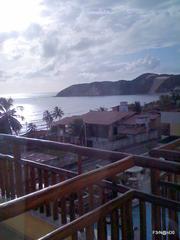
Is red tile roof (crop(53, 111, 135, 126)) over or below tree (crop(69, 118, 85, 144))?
over

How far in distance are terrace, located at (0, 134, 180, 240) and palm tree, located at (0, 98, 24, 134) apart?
21.6 m

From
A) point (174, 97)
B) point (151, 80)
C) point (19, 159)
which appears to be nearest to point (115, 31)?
point (19, 159)

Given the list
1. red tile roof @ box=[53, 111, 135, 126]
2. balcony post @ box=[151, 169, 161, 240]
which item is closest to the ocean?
red tile roof @ box=[53, 111, 135, 126]

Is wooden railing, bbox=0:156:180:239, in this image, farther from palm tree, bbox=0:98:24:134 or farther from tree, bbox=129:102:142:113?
tree, bbox=129:102:142:113

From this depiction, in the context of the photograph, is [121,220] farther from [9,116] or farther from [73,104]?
[73,104]

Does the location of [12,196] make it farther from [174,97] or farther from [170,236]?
[174,97]

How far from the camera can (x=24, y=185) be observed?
8.38ft

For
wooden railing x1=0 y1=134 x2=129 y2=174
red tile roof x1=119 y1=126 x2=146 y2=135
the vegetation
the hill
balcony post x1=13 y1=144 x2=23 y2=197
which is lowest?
red tile roof x1=119 y1=126 x2=146 y2=135

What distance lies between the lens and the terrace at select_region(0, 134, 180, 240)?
108 cm

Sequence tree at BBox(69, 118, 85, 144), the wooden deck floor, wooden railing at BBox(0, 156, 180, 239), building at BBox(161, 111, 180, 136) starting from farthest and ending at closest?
tree at BBox(69, 118, 85, 144)
building at BBox(161, 111, 180, 136)
the wooden deck floor
wooden railing at BBox(0, 156, 180, 239)

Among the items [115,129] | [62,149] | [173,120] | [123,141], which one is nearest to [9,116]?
[115,129]

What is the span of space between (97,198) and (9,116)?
23.3m

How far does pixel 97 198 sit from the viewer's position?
179 centimetres

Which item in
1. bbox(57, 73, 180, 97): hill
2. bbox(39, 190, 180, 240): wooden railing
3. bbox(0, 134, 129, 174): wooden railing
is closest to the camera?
bbox(39, 190, 180, 240): wooden railing
